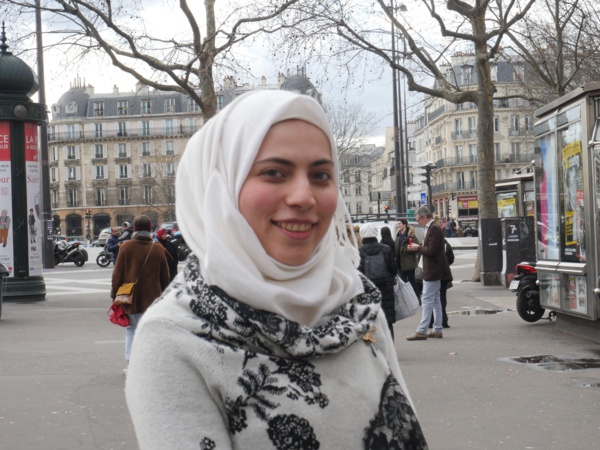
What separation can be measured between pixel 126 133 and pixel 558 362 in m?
105

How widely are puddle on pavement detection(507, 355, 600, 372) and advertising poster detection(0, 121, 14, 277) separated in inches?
466

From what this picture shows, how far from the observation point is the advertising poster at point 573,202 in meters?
11.8

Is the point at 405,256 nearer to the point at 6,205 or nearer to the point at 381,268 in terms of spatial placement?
the point at 381,268

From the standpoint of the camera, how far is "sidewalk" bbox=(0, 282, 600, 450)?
6.79 meters

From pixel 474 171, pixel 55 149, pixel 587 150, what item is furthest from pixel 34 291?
Result: pixel 55 149

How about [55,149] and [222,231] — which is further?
[55,149]

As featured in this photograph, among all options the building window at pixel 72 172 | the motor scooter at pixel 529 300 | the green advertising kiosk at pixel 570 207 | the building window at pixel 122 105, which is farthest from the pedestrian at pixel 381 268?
the building window at pixel 72 172

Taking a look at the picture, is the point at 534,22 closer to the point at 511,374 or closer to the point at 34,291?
the point at 34,291

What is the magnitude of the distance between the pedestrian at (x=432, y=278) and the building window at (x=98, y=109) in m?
105

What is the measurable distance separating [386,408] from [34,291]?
18376mm

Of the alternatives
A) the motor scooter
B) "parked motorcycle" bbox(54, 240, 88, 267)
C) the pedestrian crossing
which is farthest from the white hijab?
"parked motorcycle" bbox(54, 240, 88, 267)

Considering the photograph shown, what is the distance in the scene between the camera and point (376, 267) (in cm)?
1062

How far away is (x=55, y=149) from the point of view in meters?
112

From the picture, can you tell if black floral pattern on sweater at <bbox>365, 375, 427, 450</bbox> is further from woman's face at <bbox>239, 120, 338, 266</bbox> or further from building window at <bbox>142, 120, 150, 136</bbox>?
building window at <bbox>142, 120, 150, 136</bbox>
